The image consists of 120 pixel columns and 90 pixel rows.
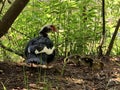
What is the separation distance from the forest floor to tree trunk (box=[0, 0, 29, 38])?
0.80m

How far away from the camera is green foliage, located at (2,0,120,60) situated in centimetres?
873

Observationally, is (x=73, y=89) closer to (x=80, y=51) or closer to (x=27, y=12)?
(x=80, y=51)

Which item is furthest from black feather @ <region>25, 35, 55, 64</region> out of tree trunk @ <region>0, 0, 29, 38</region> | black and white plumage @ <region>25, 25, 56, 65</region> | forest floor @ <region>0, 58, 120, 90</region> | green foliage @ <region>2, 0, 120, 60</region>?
green foliage @ <region>2, 0, 120, 60</region>

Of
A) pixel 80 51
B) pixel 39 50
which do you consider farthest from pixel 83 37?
pixel 39 50

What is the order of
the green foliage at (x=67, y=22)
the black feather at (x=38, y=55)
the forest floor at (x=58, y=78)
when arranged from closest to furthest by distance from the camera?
the forest floor at (x=58, y=78) → the black feather at (x=38, y=55) → the green foliage at (x=67, y=22)

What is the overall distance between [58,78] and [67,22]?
130 inches

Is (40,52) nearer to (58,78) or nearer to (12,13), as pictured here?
(58,78)

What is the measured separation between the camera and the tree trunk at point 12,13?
4.32 metres

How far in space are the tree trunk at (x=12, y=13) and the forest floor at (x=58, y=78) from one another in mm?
798

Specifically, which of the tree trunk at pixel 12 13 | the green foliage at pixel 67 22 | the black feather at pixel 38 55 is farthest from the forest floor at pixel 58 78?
the green foliage at pixel 67 22

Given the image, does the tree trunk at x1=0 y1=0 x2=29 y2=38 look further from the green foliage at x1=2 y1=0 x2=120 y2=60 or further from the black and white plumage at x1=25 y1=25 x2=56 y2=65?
the green foliage at x1=2 y1=0 x2=120 y2=60

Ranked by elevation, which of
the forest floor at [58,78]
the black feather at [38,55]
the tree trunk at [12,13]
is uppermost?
the tree trunk at [12,13]

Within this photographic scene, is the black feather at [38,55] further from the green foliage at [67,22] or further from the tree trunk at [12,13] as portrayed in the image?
the green foliage at [67,22]

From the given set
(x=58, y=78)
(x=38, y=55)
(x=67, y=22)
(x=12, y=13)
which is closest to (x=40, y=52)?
(x=38, y=55)
